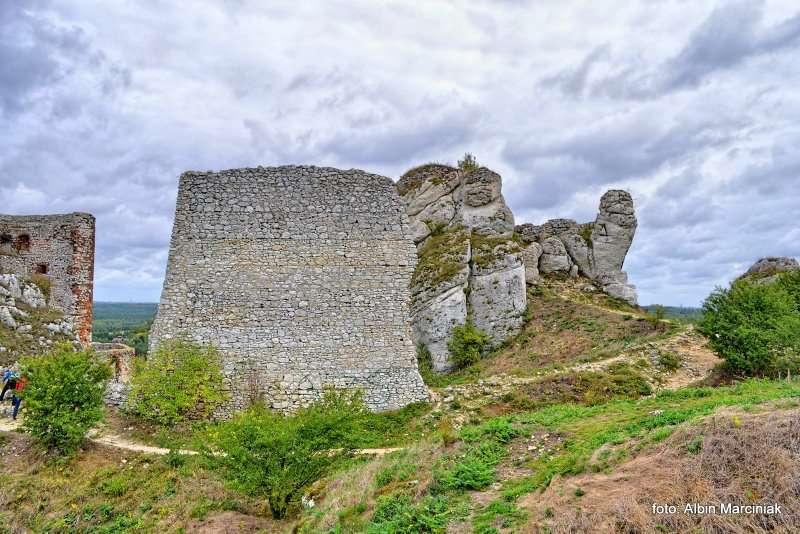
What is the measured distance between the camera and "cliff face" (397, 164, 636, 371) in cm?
2629

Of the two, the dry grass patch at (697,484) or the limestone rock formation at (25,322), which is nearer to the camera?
the dry grass patch at (697,484)

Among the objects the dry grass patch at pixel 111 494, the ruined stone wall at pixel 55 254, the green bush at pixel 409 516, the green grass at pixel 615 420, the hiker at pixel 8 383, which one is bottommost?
the dry grass patch at pixel 111 494

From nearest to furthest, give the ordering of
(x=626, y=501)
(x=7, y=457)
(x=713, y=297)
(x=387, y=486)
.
A: (x=626, y=501) < (x=387, y=486) < (x=7, y=457) < (x=713, y=297)

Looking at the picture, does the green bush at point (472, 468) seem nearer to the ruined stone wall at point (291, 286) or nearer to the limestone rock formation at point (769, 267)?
the ruined stone wall at point (291, 286)

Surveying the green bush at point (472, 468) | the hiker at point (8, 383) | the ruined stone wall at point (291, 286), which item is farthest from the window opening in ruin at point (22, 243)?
the green bush at point (472, 468)

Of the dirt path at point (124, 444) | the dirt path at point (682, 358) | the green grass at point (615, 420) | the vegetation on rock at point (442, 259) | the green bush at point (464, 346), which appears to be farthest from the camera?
the vegetation on rock at point (442, 259)

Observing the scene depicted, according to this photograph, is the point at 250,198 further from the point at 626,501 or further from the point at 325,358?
the point at 626,501

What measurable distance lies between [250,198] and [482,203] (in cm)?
1831

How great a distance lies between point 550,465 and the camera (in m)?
8.55

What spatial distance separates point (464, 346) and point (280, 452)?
1623cm

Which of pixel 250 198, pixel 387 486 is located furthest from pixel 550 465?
pixel 250 198

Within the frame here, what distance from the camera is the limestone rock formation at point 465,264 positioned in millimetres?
25984

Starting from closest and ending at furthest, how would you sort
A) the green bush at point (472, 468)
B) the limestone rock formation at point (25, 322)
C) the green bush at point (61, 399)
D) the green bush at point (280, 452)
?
the green bush at point (472, 468)
the green bush at point (280, 452)
the green bush at point (61, 399)
the limestone rock formation at point (25, 322)

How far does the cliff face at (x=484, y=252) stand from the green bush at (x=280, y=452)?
49.3ft
